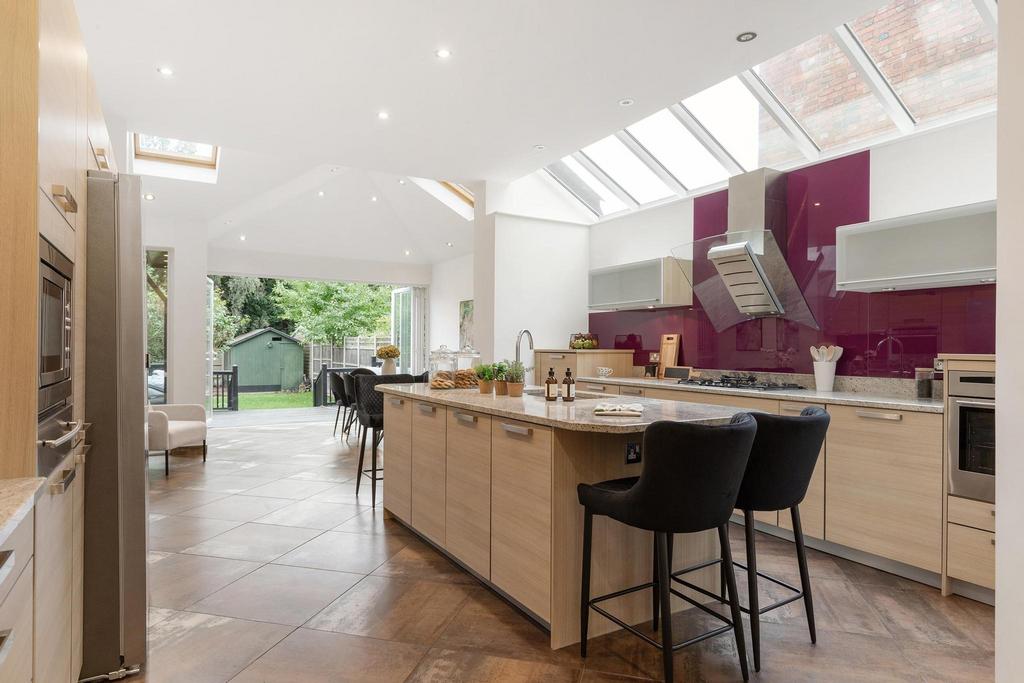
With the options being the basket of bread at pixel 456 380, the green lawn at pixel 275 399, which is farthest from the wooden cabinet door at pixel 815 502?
the green lawn at pixel 275 399

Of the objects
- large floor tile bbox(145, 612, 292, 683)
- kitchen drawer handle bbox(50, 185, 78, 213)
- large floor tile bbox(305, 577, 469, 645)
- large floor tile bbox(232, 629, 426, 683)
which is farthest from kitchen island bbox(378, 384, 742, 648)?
kitchen drawer handle bbox(50, 185, 78, 213)

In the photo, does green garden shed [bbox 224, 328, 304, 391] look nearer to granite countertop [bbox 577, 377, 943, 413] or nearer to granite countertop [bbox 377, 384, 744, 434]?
granite countertop [bbox 577, 377, 943, 413]

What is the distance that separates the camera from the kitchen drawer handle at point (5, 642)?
3.30 feet

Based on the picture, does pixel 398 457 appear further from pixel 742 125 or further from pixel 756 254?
pixel 742 125

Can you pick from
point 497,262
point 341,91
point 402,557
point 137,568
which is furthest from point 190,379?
point 137,568

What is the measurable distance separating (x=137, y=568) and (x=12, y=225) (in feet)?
4.50

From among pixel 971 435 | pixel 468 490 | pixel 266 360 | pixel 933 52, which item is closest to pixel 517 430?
pixel 468 490

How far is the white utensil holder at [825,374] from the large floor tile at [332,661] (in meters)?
3.20

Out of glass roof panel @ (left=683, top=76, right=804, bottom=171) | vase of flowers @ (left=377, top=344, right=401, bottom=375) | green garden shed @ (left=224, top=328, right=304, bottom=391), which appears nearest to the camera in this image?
glass roof panel @ (left=683, top=76, right=804, bottom=171)

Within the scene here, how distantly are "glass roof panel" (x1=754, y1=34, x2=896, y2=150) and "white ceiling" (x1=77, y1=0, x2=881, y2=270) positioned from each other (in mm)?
700

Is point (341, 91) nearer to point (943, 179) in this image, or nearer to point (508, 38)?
point (508, 38)

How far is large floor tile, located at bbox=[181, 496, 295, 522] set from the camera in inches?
160

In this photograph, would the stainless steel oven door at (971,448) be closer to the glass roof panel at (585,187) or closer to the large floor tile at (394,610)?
the large floor tile at (394,610)

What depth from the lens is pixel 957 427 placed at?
2814 millimetres
